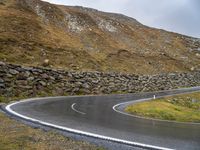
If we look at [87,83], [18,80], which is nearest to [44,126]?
[18,80]

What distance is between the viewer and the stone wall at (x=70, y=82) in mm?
34062

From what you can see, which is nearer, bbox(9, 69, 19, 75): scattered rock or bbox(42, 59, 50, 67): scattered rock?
bbox(9, 69, 19, 75): scattered rock

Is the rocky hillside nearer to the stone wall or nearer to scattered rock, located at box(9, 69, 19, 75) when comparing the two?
the stone wall

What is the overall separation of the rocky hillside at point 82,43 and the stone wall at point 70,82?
12.1 ft

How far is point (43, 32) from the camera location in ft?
186

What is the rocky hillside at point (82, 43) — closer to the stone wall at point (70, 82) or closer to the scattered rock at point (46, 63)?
the scattered rock at point (46, 63)

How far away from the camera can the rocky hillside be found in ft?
161

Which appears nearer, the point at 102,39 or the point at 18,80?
the point at 18,80

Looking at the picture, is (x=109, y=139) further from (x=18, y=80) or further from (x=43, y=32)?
(x=43, y=32)

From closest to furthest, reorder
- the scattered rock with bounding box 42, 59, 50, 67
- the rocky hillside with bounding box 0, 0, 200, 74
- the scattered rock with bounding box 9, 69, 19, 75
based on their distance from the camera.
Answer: the scattered rock with bounding box 9, 69, 19, 75, the scattered rock with bounding box 42, 59, 50, 67, the rocky hillside with bounding box 0, 0, 200, 74

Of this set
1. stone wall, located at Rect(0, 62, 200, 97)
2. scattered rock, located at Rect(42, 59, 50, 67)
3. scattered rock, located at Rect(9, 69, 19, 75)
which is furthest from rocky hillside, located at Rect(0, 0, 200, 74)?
scattered rock, located at Rect(9, 69, 19, 75)

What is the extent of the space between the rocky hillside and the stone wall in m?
3.69

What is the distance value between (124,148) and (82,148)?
1.39 m

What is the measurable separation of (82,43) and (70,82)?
70.4ft
